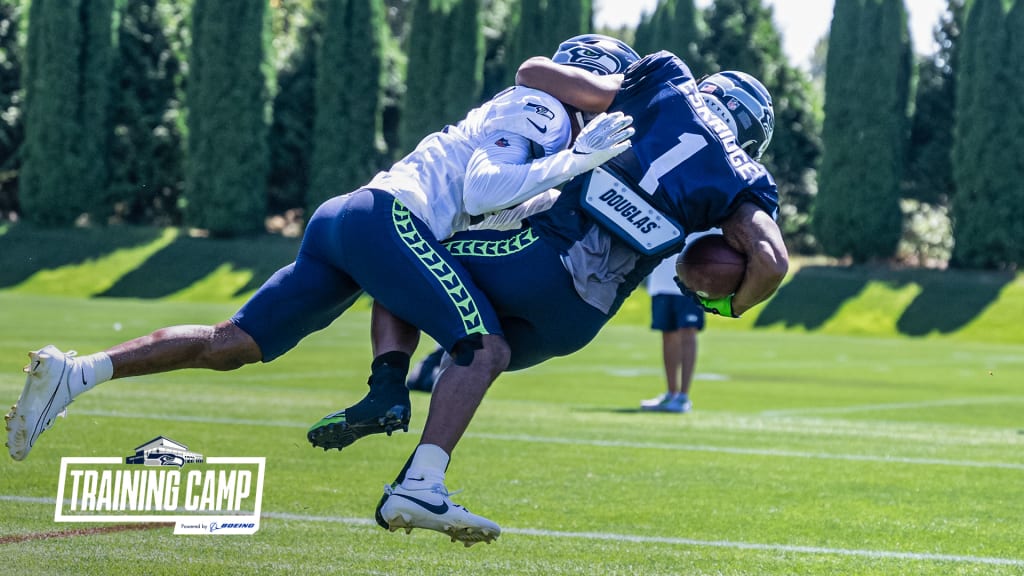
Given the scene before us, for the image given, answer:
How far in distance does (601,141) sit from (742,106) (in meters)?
0.79

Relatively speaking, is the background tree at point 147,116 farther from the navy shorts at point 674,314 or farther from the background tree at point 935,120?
the navy shorts at point 674,314

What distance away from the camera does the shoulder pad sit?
501cm

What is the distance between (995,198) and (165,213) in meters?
24.3

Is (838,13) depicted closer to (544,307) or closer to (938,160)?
(938,160)

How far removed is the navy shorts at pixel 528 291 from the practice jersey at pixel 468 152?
0.12 m

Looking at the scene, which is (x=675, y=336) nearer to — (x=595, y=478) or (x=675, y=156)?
(x=595, y=478)

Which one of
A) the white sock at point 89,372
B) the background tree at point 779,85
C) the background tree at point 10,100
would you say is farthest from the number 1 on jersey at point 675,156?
the background tree at point 10,100

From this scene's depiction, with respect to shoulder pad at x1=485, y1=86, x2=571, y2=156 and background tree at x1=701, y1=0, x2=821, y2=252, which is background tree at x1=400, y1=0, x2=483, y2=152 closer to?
background tree at x1=701, y1=0, x2=821, y2=252

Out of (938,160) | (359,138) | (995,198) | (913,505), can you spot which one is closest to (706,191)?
(913,505)

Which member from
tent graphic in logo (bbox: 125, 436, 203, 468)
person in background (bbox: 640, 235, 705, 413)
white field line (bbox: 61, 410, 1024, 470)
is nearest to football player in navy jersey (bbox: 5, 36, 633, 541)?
tent graphic in logo (bbox: 125, 436, 203, 468)

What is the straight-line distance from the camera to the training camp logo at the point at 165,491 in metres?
6.13

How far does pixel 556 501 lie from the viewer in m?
7.07

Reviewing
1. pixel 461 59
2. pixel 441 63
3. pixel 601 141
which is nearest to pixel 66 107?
pixel 441 63

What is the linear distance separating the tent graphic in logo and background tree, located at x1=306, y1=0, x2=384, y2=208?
110 ft
